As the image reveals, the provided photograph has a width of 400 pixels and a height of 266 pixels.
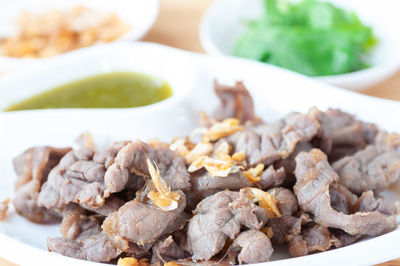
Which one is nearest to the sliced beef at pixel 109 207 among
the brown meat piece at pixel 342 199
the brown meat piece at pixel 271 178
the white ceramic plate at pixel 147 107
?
the white ceramic plate at pixel 147 107

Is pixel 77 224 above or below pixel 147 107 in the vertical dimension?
below

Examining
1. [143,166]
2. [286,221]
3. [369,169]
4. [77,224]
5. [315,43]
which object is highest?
[315,43]

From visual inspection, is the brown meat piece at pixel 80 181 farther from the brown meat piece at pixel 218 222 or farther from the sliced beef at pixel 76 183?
the brown meat piece at pixel 218 222

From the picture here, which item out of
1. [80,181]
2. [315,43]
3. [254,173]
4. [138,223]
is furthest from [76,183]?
[315,43]

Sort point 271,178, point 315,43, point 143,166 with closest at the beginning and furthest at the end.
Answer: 1. point 143,166
2. point 271,178
3. point 315,43

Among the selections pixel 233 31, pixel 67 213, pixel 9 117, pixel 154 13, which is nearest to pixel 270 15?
pixel 233 31

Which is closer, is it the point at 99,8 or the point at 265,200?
the point at 265,200

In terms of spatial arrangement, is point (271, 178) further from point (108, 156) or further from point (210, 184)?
point (108, 156)
